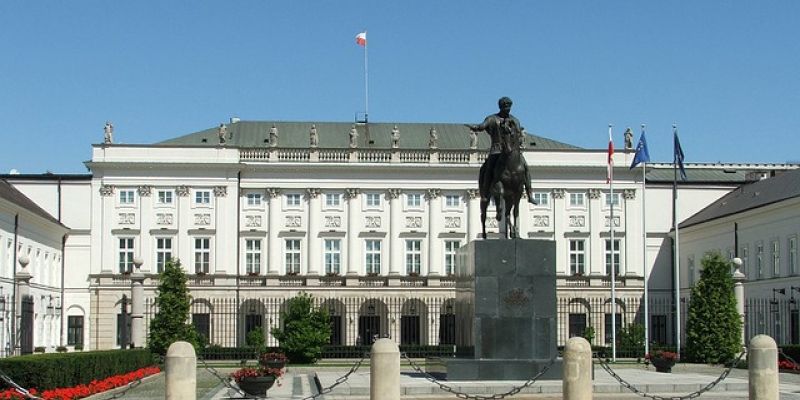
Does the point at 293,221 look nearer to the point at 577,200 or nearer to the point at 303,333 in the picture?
the point at 577,200

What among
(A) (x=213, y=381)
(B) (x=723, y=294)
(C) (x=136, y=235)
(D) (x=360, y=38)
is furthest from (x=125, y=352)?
(D) (x=360, y=38)

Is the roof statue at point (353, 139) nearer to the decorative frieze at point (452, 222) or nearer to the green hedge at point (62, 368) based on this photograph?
the decorative frieze at point (452, 222)

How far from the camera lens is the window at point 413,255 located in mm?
80000

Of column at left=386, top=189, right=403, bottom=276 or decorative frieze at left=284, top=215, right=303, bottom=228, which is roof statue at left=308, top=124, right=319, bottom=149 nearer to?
decorative frieze at left=284, top=215, right=303, bottom=228

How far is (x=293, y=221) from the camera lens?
79.2m

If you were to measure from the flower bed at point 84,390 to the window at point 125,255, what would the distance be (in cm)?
3729

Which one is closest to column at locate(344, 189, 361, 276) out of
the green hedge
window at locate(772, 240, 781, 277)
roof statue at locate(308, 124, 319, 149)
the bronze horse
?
roof statue at locate(308, 124, 319, 149)

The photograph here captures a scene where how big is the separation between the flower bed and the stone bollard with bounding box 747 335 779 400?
12.9 metres

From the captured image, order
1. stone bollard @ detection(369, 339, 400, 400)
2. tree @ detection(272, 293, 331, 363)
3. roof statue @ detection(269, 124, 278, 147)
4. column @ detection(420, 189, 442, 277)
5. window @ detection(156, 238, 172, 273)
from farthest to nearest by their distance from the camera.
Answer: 1. column @ detection(420, 189, 442, 277)
2. roof statue @ detection(269, 124, 278, 147)
3. window @ detection(156, 238, 172, 273)
4. tree @ detection(272, 293, 331, 363)
5. stone bollard @ detection(369, 339, 400, 400)

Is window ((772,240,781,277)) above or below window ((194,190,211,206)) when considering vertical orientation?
below

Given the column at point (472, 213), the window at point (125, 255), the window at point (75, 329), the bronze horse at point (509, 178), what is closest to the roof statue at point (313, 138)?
the column at point (472, 213)

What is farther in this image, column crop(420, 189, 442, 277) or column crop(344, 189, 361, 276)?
column crop(420, 189, 442, 277)

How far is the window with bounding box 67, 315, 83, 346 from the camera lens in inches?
3063

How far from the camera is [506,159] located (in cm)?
2912
